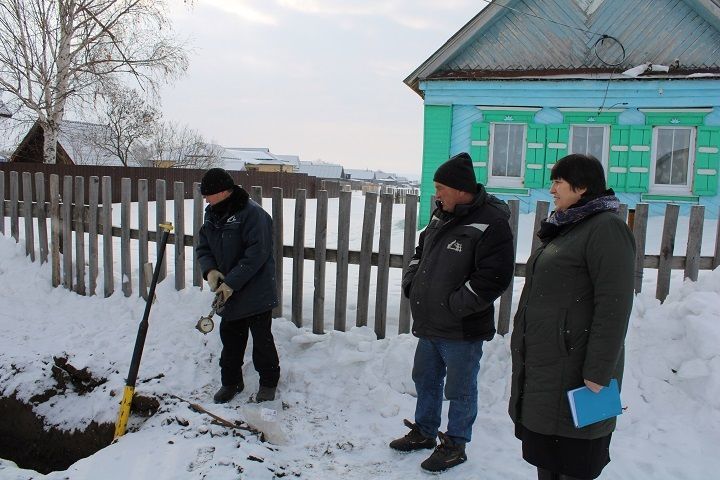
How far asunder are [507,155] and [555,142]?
980mm

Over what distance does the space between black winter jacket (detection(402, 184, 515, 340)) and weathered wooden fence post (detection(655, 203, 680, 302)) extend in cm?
200

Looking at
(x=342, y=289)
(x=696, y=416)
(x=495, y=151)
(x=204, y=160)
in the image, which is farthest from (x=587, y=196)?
(x=204, y=160)

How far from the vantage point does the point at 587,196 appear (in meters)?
2.26

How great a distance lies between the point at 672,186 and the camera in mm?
10352

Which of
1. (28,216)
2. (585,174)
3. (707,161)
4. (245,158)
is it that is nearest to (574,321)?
(585,174)

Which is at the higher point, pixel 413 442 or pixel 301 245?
pixel 301 245

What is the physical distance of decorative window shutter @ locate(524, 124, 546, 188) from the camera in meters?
10.6

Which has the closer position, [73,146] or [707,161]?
[707,161]

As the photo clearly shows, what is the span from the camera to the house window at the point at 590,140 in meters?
10.5

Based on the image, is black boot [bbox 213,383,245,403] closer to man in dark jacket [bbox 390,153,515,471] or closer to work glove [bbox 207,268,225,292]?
work glove [bbox 207,268,225,292]

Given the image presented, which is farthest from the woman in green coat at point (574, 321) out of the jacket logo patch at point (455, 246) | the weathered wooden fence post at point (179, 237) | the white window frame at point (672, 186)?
the white window frame at point (672, 186)

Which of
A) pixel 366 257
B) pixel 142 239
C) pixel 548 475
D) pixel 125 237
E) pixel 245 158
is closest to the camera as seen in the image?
pixel 548 475

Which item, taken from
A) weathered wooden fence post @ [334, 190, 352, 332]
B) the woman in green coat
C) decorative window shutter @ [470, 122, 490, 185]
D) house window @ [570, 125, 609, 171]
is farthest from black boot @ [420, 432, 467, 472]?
house window @ [570, 125, 609, 171]

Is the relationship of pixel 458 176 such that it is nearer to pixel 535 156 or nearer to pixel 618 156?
pixel 535 156
